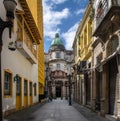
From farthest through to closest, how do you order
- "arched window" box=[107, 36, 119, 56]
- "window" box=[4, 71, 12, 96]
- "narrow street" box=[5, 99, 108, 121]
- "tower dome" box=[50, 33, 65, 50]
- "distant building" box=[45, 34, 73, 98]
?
"tower dome" box=[50, 33, 65, 50]
"distant building" box=[45, 34, 73, 98]
"window" box=[4, 71, 12, 96]
"narrow street" box=[5, 99, 108, 121]
"arched window" box=[107, 36, 119, 56]

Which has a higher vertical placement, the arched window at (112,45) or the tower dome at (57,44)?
the tower dome at (57,44)

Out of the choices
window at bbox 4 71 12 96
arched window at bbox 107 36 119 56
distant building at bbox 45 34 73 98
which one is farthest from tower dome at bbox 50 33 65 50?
arched window at bbox 107 36 119 56

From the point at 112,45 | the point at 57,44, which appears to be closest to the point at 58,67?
the point at 57,44

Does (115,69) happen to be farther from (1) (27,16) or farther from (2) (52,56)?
(2) (52,56)

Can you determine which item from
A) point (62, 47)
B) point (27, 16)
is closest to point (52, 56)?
point (62, 47)

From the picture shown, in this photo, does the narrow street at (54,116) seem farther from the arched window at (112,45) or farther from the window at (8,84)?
the arched window at (112,45)

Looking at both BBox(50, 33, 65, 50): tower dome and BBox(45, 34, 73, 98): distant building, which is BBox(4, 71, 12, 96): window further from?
BBox(50, 33, 65, 50): tower dome

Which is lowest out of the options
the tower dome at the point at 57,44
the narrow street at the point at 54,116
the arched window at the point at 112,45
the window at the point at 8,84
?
the narrow street at the point at 54,116

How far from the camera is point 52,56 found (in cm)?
10738

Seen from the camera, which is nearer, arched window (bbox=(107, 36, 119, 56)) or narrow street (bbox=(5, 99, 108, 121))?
arched window (bbox=(107, 36, 119, 56))

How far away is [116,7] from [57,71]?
3636 inches

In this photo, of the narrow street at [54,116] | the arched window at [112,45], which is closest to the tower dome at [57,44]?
the narrow street at [54,116]

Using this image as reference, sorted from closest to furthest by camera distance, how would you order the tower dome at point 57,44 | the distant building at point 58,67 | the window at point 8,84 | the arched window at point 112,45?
the arched window at point 112,45 < the window at point 8,84 < the distant building at point 58,67 < the tower dome at point 57,44

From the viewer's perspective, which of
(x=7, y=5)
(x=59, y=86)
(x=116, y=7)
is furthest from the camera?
(x=59, y=86)
